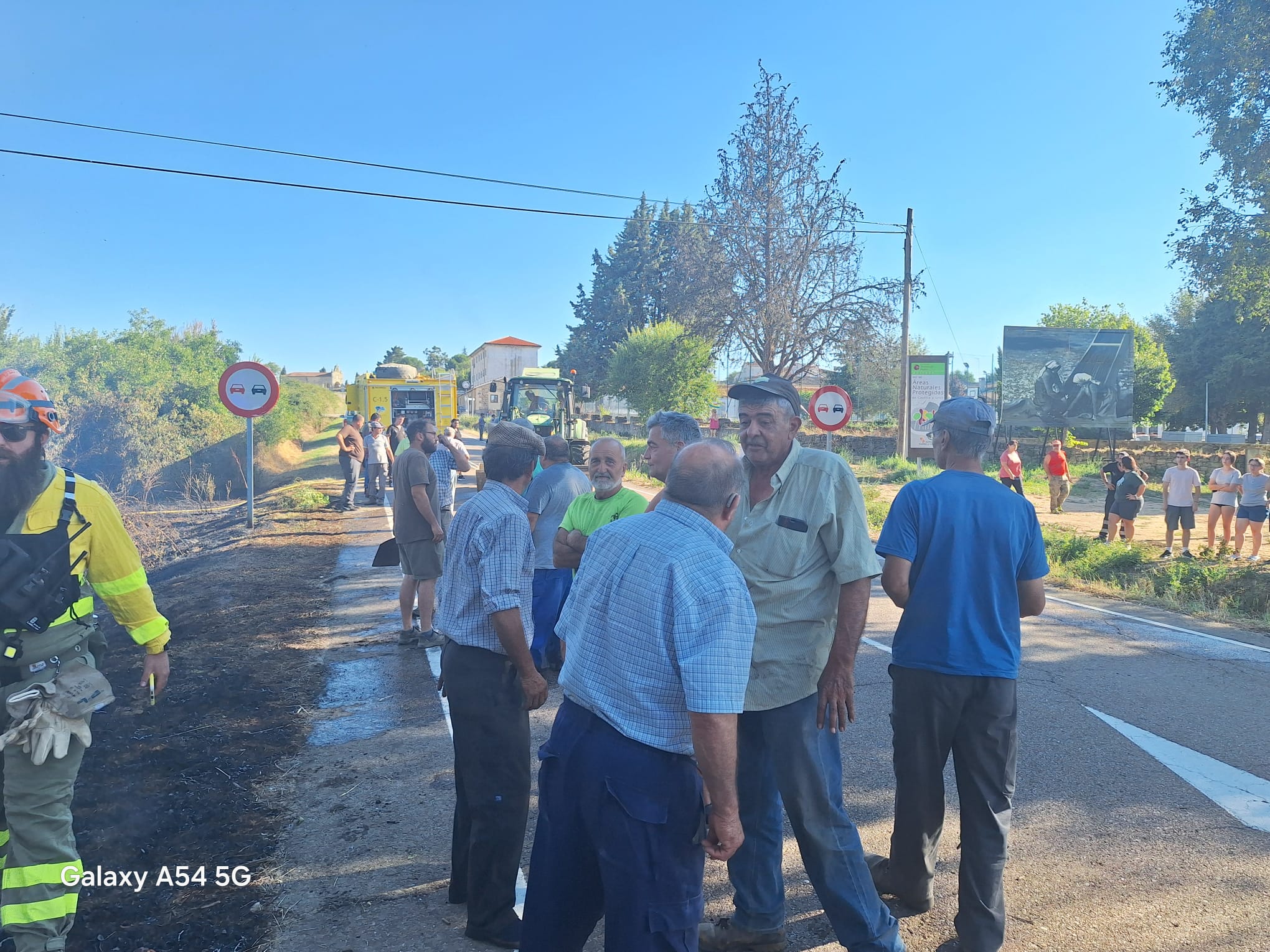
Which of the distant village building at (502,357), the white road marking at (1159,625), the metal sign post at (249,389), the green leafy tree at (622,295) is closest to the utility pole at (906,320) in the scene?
the white road marking at (1159,625)

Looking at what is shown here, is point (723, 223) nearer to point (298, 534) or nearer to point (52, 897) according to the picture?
point (298, 534)

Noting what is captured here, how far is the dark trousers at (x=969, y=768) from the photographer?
320cm

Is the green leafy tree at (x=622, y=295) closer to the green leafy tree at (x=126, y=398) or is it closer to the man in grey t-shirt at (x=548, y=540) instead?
the green leafy tree at (x=126, y=398)

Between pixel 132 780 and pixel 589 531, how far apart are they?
277 centimetres

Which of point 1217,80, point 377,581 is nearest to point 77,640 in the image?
point 377,581

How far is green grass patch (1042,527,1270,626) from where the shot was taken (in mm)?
10547

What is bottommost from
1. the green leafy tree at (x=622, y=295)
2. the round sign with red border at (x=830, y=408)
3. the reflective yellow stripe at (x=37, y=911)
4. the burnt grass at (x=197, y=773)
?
the burnt grass at (x=197, y=773)

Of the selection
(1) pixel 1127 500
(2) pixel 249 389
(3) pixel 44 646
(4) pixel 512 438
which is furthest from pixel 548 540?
(1) pixel 1127 500

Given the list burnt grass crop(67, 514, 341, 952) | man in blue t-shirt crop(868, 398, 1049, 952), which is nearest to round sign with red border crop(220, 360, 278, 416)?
burnt grass crop(67, 514, 341, 952)

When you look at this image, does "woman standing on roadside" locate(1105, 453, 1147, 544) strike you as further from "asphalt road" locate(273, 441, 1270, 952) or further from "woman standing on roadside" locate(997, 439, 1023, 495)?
"asphalt road" locate(273, 441, 1270, 952)

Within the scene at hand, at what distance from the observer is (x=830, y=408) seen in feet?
48.2

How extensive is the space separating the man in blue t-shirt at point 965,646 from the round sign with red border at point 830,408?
11188mm

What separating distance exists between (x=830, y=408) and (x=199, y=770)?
1169 centimetres

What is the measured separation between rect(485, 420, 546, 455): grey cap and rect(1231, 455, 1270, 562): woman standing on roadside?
44.9ft
